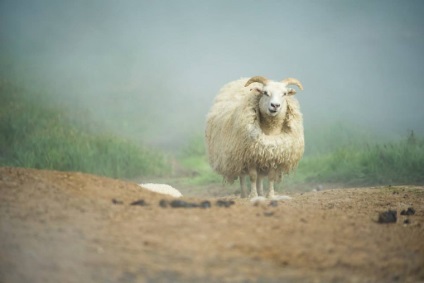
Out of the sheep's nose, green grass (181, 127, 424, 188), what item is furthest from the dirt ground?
green grass (181, 127, 424, 188)

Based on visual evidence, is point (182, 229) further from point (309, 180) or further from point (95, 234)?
point (309, 180)

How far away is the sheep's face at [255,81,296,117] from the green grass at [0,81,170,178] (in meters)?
5.01

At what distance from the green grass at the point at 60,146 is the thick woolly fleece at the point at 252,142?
401 centimetres

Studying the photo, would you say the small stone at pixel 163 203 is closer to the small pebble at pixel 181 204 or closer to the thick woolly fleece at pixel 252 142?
the small pebble at pixel 181 204

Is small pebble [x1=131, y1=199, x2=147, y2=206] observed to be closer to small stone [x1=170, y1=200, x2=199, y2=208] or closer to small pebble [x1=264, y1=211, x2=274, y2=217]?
small stone [x1=170, y1=200, x2=199, y2=208]

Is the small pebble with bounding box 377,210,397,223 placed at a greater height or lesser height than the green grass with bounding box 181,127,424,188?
lesser

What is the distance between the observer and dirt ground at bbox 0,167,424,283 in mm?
3523

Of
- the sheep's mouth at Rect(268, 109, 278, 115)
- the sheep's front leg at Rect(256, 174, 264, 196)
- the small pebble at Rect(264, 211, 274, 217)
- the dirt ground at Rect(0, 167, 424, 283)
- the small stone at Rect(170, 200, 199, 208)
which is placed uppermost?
the sheep's mouth at Rect(268, 109, 278, 115)

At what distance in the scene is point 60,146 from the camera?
1195 centimetres

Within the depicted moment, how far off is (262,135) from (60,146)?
212 inches

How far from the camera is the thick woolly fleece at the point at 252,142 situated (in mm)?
8078

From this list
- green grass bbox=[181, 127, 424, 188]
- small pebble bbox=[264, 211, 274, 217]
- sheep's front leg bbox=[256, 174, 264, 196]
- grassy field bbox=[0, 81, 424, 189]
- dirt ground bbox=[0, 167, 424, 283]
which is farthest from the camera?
grassy field bbox=[0, 81, 424, 189]

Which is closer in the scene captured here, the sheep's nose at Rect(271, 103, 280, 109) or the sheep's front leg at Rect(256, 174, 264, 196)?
the sheep's nose at Rect(271, 103, 280, 109)

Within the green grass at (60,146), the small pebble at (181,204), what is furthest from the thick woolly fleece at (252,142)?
the green grass at (60,146)
